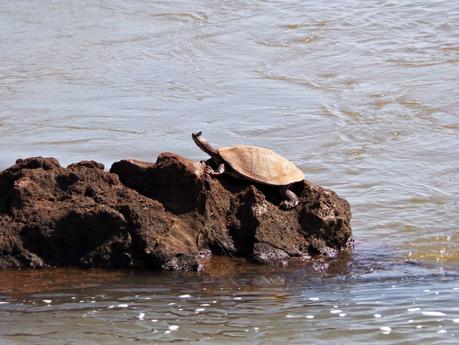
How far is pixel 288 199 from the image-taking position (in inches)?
289

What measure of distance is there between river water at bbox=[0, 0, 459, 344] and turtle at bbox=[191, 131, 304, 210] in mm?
694

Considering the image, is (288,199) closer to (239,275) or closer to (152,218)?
(239,275)

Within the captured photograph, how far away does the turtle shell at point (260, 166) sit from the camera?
7.36 m

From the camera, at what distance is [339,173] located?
33.2 feet

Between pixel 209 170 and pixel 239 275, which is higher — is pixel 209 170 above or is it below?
above

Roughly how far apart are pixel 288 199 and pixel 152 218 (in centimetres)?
108

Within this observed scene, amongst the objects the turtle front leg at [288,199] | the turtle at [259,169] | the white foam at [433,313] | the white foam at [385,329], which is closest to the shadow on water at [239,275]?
the turtle front leg at [288,199]

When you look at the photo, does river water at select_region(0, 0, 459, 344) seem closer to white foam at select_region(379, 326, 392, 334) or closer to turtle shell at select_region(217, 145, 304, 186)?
white foam at select_region(379, 326, 392, 334)

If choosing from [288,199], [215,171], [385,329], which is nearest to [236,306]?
[385,329]

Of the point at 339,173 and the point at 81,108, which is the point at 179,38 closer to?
the point at 81,108

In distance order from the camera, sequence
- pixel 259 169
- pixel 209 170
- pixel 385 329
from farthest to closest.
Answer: pixel 259 169 → pixel 209 170 → pixel 385 329

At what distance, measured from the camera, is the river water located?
5.93 meters

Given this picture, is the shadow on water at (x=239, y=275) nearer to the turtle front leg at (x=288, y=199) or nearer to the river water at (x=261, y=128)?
the river water at (x=261, y=128)

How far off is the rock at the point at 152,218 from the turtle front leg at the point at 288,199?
43 millimetres
